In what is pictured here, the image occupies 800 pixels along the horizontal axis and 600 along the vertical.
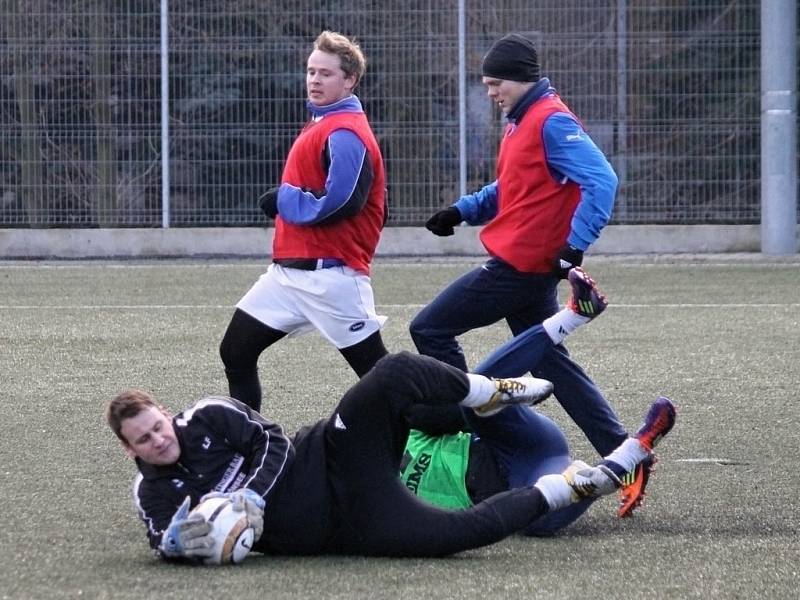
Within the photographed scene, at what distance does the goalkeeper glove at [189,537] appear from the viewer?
492cm

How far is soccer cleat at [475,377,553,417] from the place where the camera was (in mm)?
5523

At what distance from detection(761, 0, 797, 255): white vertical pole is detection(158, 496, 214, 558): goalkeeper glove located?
44.4 ft

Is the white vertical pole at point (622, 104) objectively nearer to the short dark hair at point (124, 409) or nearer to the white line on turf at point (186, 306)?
the white line on turf at point (186, 306)

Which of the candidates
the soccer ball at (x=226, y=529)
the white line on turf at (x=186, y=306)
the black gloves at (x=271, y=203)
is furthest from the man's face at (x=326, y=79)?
the white line on turf at (x=186, y=306)

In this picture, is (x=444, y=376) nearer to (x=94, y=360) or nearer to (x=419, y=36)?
(x=94, y=360)

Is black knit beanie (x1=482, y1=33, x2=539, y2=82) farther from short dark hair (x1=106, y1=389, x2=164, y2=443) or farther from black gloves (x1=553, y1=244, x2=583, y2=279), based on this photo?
short dark hair (x1=106, y1=389, x2=164, y2=443)

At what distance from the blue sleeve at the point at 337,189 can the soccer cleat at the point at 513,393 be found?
3.93 feet

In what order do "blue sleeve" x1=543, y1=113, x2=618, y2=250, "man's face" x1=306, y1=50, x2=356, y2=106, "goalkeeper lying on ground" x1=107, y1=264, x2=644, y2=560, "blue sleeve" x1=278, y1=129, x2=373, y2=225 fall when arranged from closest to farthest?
"goalkeeper lying on ground" x1=107, y1=264, x2=644, y2=560 < "blue sleeve" x1=543, y1=113, x2=618, y2=250 < "blue sleeve" x1=278, y1=129, x2=373, y2=225 < "man's face" x1=306, y1=50, x2=356, y2=106

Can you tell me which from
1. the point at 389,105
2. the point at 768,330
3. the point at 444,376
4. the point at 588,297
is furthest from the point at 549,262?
the point at 389,105

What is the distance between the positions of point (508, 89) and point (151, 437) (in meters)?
2.10

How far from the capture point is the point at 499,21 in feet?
59.4

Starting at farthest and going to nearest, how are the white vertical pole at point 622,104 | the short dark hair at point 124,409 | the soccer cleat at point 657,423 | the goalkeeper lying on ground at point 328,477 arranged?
1. the white vertical pole at point 622,104
2. the soccer cleat at point 657,423
3. the goalkeeper lying on ground at point 328,477
4. the short dark hair at point 124,409

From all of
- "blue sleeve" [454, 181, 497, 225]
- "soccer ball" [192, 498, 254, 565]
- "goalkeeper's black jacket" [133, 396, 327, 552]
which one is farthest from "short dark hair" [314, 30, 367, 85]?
"soccer ball" [192, 498, 254, 565]

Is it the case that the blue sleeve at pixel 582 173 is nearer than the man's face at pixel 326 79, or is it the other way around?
the blue sleeve at pixel 582 173
